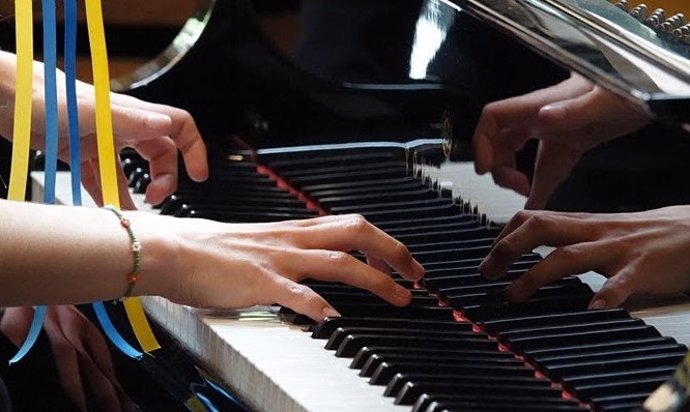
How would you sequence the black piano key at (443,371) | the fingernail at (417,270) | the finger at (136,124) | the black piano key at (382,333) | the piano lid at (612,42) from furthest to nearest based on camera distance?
1. the finger at (136,124)
2. the fingernail at (417,270)
3. the black piano key at (382,333)
4. the black piano key at (443,371)
5. the piano lid at (612,42)

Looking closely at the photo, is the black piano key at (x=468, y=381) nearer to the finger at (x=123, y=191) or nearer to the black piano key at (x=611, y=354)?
the black piano key at (x=611, y=354)

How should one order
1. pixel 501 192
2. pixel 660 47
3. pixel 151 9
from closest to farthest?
pixel 660 47, pixel 501 192, pixel 151 9

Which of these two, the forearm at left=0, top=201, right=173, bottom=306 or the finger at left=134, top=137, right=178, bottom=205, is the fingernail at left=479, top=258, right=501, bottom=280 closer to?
the forearm at left=0, top=201, right=173, bottom=306

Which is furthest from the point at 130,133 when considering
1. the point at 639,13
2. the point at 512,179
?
the point at 639,13

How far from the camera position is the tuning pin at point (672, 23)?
145 centimetres

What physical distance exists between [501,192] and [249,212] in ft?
1.49

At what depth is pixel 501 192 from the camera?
150cm

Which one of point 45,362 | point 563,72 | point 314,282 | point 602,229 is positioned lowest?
point 45,362

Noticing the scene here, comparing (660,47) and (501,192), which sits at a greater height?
(660,47)

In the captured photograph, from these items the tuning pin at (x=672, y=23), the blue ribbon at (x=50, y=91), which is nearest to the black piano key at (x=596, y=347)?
the tuning pin at (x=672, y=23)

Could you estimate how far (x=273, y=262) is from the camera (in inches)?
58.6

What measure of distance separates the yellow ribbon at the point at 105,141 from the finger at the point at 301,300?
298 mm

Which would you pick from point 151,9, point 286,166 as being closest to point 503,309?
point 286,166

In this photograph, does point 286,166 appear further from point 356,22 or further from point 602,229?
point 602,229
